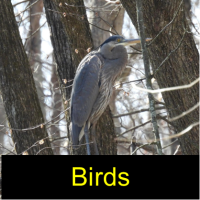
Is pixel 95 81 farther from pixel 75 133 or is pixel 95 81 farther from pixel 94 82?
pixel 75 133

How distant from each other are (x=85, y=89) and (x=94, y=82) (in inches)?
5.6

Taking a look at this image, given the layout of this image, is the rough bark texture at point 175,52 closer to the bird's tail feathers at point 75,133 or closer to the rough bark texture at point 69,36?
the rough bark texture at point 69,36

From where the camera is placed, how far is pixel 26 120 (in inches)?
212

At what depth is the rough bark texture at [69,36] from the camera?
550cm

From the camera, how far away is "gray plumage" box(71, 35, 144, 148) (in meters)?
5.25

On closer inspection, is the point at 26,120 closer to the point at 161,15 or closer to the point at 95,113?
the point at 95,113

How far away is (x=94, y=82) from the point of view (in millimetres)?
5336

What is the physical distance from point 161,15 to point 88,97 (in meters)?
1.35

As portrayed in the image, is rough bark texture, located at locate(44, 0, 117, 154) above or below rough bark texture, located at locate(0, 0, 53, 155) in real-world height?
above

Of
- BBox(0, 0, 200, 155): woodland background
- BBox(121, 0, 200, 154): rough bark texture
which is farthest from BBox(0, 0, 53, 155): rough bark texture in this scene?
BBox(121, 0, 200, 154): rough bark texture

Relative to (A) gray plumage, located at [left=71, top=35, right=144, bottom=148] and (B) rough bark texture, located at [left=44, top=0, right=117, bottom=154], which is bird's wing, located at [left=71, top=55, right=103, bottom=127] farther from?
(B) rough bark texture, located at [left=44, top=0, right=117, bottom=154]

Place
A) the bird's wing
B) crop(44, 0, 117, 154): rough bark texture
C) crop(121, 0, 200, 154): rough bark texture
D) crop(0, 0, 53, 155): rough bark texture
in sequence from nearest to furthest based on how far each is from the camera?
crop(121, 0, 200, 154): rough bark texture, the bird's wing, crop(0, 0, 53, 155): rough bark texture, crop(44, 0, 117, 154): rough bark texture

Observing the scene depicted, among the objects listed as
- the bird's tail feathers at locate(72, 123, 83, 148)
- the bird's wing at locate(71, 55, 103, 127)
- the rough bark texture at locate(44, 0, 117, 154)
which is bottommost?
the bird's tail feathers at locate(72, 123, 83, 148)
